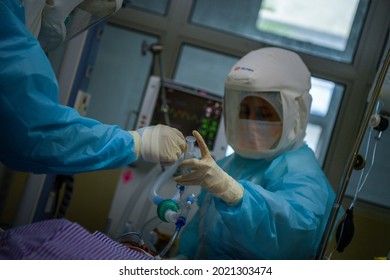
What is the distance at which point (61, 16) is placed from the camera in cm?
121

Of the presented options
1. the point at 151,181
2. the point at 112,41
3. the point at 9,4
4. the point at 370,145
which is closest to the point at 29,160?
the point at 9,4

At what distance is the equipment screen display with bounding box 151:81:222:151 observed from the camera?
2.56m

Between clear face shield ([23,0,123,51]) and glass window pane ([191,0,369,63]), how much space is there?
1.77 metres

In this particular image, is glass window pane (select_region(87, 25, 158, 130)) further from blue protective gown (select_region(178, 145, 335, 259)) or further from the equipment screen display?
blue protective gown (select_region(178, 145, 335, 259))

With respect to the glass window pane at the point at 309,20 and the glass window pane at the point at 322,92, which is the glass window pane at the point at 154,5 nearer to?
the glass window pane at the point at 309,20

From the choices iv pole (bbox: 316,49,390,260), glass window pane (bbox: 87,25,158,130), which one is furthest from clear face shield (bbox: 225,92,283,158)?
glass window pane (bbox: 87,25,158,130)

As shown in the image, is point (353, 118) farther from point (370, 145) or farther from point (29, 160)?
point (29, 160)

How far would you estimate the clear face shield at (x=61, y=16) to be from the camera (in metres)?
1.10

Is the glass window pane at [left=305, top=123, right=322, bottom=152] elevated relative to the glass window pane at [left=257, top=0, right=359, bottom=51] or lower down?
lower down

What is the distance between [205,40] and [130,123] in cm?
77

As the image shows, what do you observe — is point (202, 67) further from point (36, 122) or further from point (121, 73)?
point (36, 122)

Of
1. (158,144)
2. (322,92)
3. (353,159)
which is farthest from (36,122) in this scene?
(322,92)

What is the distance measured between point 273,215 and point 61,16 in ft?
2.67
